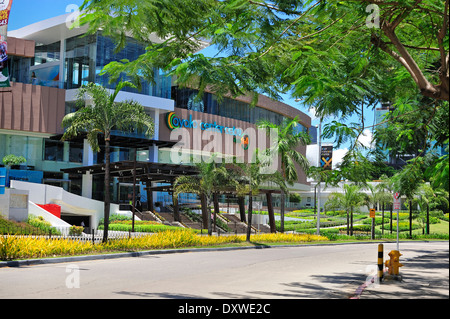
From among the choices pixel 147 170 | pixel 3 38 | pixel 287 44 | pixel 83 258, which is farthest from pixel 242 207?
pixel 287 44

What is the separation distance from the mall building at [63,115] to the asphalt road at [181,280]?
25.5m

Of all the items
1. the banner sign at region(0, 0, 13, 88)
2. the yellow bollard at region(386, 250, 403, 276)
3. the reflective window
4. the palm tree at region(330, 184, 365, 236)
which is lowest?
the yellow bollard at region(386, 250, 403, 276)

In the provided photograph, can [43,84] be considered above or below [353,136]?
above

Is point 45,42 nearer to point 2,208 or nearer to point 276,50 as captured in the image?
point 2,208

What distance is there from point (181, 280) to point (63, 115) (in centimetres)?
4101

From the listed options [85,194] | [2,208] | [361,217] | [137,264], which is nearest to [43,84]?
[85,194]

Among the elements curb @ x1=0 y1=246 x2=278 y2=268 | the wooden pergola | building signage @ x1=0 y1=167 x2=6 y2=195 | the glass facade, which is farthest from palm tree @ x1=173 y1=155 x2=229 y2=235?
the glass facade

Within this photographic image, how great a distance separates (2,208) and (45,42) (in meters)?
27.2

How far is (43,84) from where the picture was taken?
51031 millimetres

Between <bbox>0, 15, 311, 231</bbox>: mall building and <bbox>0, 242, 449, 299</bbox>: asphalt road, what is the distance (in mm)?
25485

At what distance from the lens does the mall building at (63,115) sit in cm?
4878

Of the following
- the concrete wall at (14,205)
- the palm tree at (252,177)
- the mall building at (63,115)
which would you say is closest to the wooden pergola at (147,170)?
the mall building at (63,115)

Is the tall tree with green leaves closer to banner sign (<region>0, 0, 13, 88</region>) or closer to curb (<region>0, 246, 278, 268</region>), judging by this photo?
curb (<region>0, 246, 278, 268</region>)

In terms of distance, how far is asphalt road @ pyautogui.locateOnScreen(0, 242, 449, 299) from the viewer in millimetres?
11156
